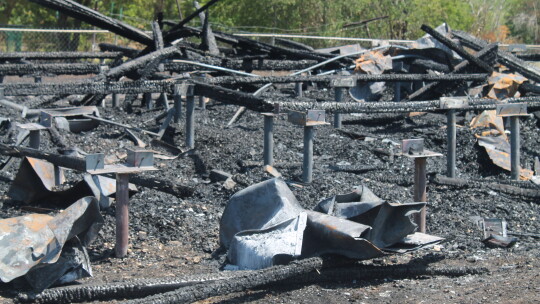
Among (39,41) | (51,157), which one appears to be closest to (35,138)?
(51,157)

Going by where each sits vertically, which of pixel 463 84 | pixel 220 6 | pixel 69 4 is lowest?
pixel 463 84

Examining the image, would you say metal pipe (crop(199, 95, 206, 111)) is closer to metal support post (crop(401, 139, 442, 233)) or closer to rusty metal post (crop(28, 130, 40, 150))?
rusty metal post (crop(28, 130, 40, 150))

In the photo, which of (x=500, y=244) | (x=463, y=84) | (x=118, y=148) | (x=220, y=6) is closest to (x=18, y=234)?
(x=500, y=244)

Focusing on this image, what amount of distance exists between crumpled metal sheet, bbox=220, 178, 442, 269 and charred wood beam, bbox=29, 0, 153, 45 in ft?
17.1

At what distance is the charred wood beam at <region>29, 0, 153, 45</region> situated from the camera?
9.63 m

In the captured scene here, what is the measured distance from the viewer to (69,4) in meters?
9.77

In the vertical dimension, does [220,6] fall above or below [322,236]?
above

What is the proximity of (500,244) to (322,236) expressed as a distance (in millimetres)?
1810

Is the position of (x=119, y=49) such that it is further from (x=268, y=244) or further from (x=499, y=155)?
(x=268, y=244)

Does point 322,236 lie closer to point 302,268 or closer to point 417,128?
point 302,268

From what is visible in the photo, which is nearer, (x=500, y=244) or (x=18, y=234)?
(x=18, y=234)

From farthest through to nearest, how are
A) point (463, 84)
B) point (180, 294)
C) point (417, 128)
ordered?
point (463, 84) < point (417, 128) < point (180, 294)

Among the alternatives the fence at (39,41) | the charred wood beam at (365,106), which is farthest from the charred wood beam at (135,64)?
the fence at (39,41)

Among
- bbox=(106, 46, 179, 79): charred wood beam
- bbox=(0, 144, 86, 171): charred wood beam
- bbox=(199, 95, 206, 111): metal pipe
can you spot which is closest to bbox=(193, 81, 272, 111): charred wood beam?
bbox=(106, 46, 179, 79): charred wood beam
